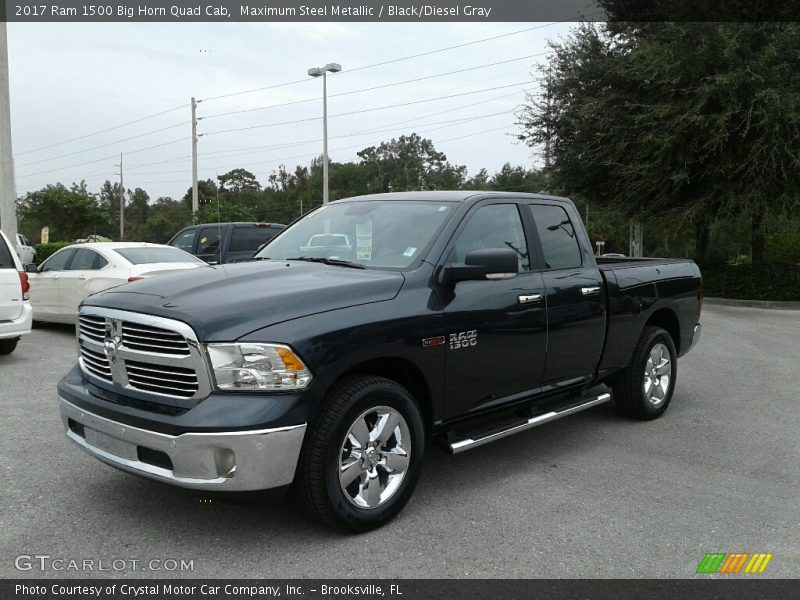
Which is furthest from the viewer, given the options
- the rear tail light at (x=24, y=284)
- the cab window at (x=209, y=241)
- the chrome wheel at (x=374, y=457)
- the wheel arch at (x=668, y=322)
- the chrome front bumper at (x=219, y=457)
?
the cab window at (x=209, y=241)

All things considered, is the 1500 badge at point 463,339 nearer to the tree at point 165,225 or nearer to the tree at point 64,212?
the tree at point 64,212

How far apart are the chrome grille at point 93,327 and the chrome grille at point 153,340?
0.26 meters

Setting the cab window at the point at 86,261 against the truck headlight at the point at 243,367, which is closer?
the truck headlight at the point at 243,367

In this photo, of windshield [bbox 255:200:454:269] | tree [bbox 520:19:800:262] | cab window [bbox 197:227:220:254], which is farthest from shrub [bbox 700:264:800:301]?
windshield [bbox 255:200:454:269]

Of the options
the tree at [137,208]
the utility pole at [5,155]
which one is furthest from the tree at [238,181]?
the utility pole at [5,155]

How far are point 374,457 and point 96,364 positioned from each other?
1.65 meters

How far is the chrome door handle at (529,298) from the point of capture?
480 cm

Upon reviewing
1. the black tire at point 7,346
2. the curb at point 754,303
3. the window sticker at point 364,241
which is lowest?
the curb at point 754,303

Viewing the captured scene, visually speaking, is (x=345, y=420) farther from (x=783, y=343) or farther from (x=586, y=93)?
(x=586, y=93)

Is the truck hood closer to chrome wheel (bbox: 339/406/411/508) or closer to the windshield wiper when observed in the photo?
the windshield wiper

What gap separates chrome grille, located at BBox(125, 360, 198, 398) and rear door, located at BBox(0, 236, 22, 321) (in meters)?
5.90

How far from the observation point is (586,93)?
20.8m

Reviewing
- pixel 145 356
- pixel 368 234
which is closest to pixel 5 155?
pixel 368 234

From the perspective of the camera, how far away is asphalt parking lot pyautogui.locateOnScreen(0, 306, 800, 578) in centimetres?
354
